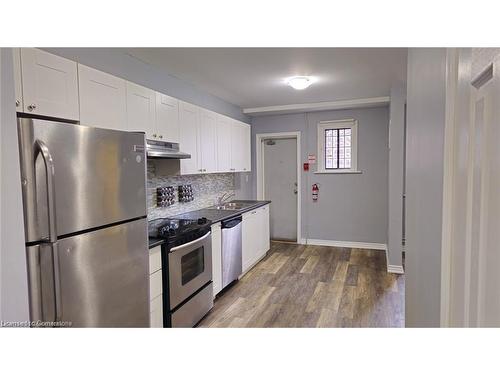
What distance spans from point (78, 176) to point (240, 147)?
298 cm

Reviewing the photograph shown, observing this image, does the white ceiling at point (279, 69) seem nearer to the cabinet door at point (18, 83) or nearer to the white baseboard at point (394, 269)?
the cabinet door at point (18, 83)

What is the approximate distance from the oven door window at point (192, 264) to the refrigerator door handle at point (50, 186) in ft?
3.82

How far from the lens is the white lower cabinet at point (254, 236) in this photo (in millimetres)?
3715

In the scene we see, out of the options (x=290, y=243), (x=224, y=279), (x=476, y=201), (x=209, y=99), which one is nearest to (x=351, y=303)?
(x=224, y=279)

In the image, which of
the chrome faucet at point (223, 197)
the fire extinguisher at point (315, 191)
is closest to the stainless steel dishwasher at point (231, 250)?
the chrome faucet at point (223, 197)

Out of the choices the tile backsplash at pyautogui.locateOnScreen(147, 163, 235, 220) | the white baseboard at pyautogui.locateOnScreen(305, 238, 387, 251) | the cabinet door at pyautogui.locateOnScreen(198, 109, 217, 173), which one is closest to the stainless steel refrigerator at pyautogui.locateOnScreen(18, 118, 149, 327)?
the tile backsplash at pyautogui.locateOnScreen(147, 163, 235, 220)

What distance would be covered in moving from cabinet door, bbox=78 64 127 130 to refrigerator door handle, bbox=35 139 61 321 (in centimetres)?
59

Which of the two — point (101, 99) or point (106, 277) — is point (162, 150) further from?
Answer: point (106, 277)

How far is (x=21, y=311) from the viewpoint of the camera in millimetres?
917

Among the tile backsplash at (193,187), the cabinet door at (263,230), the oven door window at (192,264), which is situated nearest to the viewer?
the oven door window at (192,264)

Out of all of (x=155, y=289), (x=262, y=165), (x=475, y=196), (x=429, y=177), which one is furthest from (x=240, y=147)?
(x=475, y=196)

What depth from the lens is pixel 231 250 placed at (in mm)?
3295

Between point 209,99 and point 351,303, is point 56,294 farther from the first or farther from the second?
point 209,99

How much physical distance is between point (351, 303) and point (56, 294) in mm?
2569
